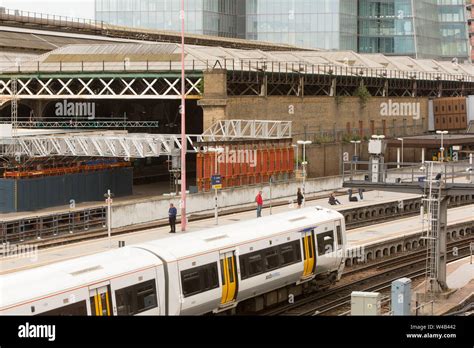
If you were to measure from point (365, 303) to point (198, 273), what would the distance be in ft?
14.1

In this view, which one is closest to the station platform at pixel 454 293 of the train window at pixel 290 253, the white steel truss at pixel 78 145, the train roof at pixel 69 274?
the train window at pixel 290 253

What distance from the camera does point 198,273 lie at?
75.6 feet

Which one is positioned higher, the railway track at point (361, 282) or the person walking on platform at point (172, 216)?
the person walking on platform at point (172, 216)

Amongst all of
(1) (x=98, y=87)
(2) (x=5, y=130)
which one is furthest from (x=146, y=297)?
(1) (x=98, y=87)

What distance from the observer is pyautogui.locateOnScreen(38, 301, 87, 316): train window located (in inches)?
736

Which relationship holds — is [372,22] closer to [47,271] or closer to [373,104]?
[373,104]

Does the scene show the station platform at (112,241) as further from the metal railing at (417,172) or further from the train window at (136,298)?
the train window at (136,298)

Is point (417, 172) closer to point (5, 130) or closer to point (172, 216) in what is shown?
point (172, 216)

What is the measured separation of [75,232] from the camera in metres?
40.2

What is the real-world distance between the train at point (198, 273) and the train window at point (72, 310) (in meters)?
0.02

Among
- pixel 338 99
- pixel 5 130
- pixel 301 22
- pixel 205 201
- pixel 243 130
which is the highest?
pixel 301 22

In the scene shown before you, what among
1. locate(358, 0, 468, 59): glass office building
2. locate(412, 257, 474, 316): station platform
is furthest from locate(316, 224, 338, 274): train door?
locate(358, 0, 468, 59): glass office building

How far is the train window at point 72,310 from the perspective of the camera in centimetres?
1869
